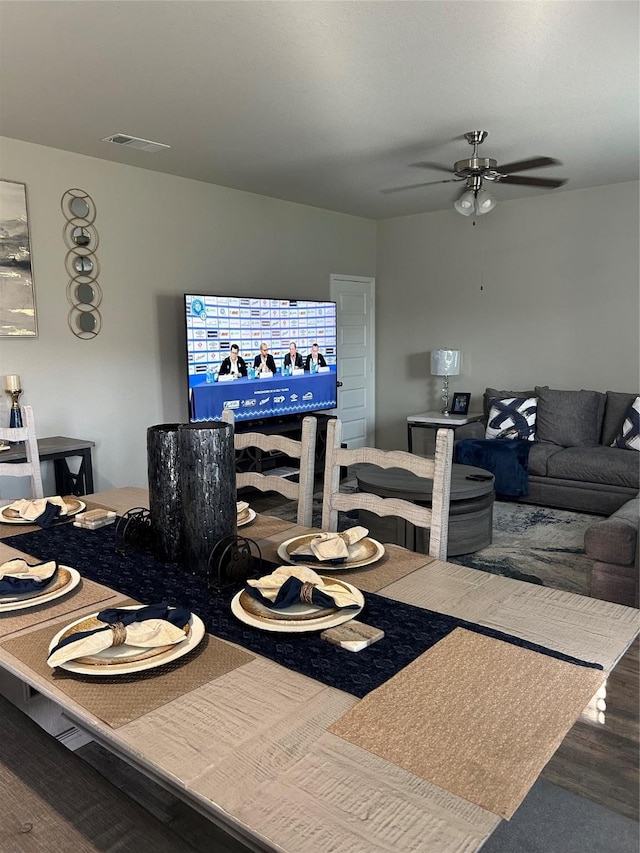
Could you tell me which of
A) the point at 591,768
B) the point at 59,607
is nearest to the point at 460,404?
the point at 591,768

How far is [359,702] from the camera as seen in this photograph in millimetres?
1004

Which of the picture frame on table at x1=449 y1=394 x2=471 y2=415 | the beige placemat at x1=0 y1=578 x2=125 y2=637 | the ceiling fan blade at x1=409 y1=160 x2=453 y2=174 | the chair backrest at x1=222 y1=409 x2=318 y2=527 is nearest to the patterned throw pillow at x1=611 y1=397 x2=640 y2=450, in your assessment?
the picture frame on table at x1=449 y1=394 x2=471 y2=415

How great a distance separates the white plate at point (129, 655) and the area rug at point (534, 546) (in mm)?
2444

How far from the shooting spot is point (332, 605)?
4.19 ft

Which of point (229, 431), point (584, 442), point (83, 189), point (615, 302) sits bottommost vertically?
point (584, 442)

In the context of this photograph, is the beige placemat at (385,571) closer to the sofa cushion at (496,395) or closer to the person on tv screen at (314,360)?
the person on tv screen at (314,360)

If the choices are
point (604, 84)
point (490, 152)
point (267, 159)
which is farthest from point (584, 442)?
point (267, 159)

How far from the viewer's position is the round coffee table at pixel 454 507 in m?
3.55

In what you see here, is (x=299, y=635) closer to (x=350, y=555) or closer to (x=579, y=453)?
(x=350, y=555)

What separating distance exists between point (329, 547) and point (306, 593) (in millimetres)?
296

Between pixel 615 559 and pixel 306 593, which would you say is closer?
pixel 306 593

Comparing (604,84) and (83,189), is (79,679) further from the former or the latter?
(83,189)

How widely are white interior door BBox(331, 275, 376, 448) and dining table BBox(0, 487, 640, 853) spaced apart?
5143 mm

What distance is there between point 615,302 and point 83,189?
14.2 feet
